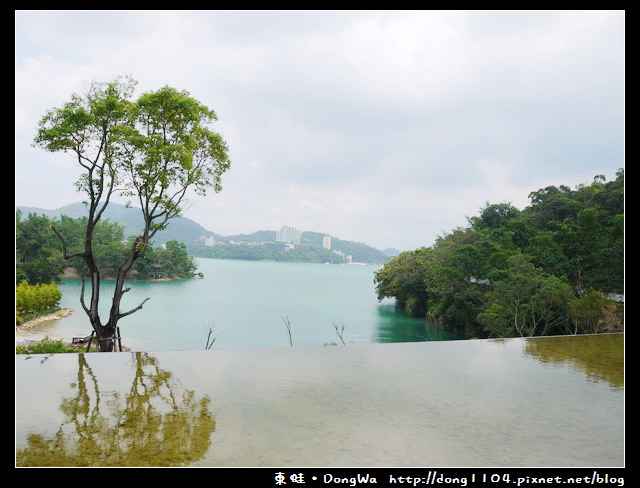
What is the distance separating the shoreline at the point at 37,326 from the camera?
16250 millimetres

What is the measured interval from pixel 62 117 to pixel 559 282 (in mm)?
11835

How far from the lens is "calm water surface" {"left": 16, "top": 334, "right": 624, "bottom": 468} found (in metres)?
1.51

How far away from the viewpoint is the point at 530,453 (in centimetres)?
156

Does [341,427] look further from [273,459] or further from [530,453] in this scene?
[530,453]

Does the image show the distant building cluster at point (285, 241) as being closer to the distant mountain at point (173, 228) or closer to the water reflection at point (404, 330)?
the distant mountain at point (173, 228)

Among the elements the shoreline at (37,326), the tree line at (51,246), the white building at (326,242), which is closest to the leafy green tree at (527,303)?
the tree line at (51,246)

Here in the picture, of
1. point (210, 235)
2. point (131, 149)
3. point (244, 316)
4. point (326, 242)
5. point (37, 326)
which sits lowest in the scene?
point (244, 316)

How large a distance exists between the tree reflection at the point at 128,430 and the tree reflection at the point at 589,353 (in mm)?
1975

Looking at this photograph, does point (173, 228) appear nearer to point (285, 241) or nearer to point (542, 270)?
point (285, 241)

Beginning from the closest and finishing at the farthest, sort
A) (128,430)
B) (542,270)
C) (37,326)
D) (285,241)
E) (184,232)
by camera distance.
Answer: (128,430) < (542,270) < (37,326) < (184,232) < (285,241)

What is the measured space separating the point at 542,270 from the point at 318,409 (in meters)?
13.2

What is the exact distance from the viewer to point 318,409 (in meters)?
1.93

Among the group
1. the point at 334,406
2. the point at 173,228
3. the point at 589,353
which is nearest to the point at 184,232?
the point at 173,228
